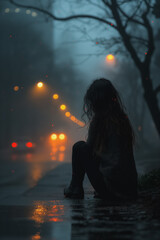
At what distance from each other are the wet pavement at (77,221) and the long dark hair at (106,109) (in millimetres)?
778

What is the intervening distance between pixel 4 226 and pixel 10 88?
165ft

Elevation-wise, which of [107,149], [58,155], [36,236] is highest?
[58,155]

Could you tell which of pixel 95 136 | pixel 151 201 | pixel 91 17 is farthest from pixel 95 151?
pixel 91 17

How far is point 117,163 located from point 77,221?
0.84m

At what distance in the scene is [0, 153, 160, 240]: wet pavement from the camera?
4133 millimetres

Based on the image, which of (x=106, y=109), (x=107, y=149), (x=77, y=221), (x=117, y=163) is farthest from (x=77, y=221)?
(x=106, y=109)

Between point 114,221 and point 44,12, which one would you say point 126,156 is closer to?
point 114,221

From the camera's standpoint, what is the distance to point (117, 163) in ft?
17.2

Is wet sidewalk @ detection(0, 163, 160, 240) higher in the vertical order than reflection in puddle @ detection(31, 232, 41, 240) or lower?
higher

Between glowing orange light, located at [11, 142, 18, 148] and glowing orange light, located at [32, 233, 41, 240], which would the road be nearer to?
glowing orange light, located at [11, 142, 18, 148]

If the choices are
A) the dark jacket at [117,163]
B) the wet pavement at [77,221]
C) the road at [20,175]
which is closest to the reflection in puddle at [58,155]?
the road at [20,175]

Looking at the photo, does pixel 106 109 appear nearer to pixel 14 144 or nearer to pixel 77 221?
pixel 77 221

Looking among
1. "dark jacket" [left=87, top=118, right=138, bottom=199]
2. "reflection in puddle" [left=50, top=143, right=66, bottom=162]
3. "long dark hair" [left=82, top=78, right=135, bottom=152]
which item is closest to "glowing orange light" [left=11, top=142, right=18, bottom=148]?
"reflection in puddle" [left=50, top=143, right=66, bottom=162]

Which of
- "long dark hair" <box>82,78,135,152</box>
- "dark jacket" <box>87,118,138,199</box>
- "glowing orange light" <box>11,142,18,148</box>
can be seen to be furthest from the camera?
"glowing orange light" <box>11,142,18,148</box>
